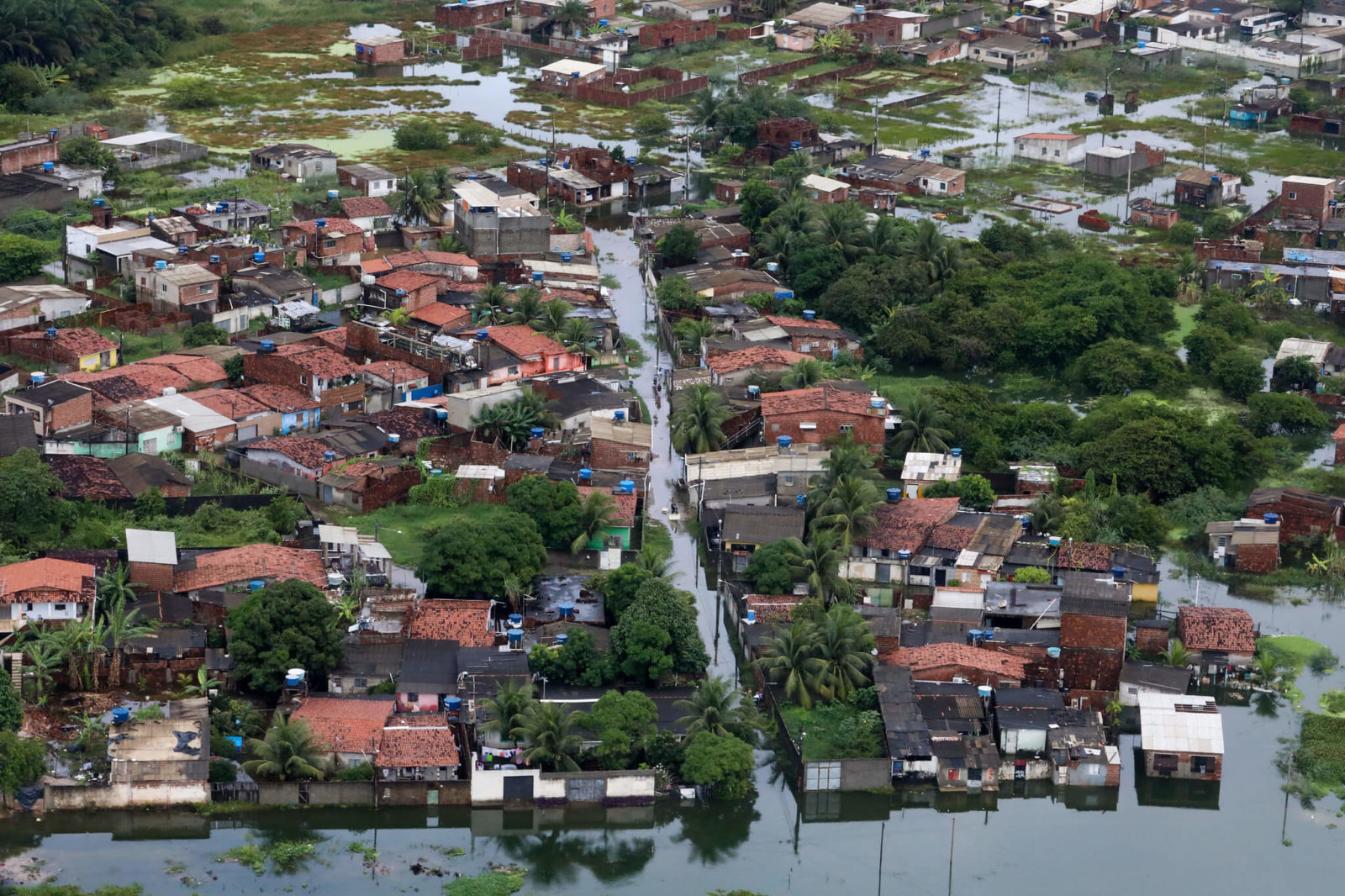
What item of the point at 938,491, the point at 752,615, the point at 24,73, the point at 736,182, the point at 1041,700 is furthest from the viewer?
the point at 24,73

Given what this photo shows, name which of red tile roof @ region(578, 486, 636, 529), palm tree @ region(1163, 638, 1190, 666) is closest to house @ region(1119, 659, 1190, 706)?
palm tree @ region(1163, 638, 1190, 666)

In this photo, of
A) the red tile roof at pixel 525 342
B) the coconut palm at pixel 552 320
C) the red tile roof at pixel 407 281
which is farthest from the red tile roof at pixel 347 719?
the red tile roof at pixel 407 281

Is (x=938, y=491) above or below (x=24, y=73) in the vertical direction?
below

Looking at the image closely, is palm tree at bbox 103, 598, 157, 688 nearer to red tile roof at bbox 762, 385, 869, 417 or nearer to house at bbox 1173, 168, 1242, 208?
red tile roof at bbox 762, 385, 869, 417

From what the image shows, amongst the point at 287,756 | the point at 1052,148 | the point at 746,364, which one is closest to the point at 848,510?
the point at 746,364

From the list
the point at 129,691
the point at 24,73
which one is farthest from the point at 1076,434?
the point at 24,73

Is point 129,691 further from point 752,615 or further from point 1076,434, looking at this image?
point 1076,434

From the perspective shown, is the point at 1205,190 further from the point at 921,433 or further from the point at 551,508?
the point at 551,508
